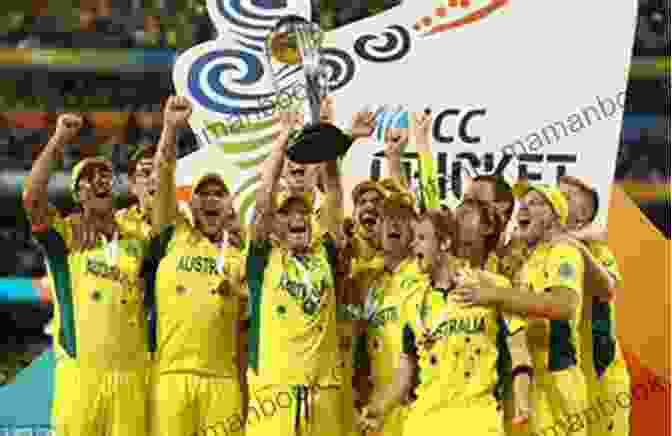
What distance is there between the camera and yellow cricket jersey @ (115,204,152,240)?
8461mm

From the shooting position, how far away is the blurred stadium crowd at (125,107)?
969cm

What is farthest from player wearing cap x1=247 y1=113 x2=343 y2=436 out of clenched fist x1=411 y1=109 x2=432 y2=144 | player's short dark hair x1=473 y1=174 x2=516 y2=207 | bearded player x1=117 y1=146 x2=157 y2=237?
clenched fist x1=411 y1=109 x2=432 y2=144

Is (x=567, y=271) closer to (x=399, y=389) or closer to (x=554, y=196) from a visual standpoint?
(x=554, y=196)

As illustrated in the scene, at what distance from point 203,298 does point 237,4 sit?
190 cm

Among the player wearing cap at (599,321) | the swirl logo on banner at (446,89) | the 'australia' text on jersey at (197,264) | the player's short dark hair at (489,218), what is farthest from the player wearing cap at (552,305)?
the 'australia' text on jersey at (197,264)

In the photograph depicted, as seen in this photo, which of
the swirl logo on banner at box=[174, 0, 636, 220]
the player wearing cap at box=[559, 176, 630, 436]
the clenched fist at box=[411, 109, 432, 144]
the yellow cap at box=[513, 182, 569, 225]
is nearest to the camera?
the yellow cap at box=[513, 182, 569, 225]

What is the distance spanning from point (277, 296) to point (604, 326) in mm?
1865

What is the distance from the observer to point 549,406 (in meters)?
8.29

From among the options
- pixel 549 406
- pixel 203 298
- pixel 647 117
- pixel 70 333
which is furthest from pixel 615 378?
pixel 70 333

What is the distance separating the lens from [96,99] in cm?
1030

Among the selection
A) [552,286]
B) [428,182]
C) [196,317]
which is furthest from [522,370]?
[428,182]

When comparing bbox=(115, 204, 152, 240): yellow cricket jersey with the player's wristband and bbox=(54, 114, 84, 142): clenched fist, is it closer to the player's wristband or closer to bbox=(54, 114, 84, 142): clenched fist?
bbox=(54, 114, 84, 142): clenched fist

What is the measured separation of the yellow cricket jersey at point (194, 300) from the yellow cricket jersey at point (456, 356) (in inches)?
42.9

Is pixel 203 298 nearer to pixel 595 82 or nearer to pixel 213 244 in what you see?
pixel 213 244
